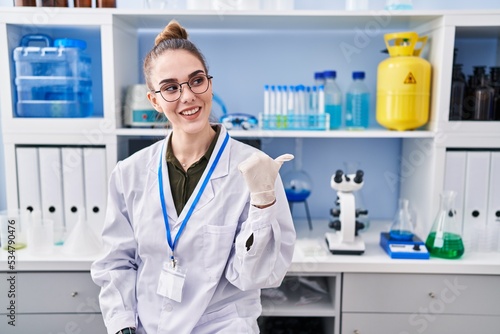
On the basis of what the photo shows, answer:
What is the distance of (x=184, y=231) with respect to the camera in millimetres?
1230

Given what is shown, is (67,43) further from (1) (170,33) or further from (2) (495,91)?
(2) (495,91)

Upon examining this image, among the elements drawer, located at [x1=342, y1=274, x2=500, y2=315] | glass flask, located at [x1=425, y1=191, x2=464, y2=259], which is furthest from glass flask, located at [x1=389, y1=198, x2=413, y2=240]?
drawer, located at [x1=342, y1=274, x2=500, y2=315]

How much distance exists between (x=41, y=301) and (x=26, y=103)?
0.79m

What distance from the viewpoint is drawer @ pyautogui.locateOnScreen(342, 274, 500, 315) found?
5.15ft

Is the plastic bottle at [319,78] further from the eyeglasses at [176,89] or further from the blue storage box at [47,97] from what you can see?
the blue storage box at [47,97]

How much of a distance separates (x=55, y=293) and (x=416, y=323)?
1.36 metres

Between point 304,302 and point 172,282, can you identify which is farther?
point 304,302

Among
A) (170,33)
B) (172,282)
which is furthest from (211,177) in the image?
(170,33)

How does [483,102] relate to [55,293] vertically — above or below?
above

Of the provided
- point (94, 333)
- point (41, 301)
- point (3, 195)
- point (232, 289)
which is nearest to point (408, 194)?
point (232, 289)

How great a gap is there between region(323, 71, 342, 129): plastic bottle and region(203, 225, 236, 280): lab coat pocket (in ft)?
2.88

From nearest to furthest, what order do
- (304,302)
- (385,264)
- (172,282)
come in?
(172,282), (385,264), (304,302)

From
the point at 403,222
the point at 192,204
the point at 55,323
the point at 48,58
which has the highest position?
the point at 48,58

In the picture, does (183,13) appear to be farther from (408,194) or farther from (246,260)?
(408,194)
